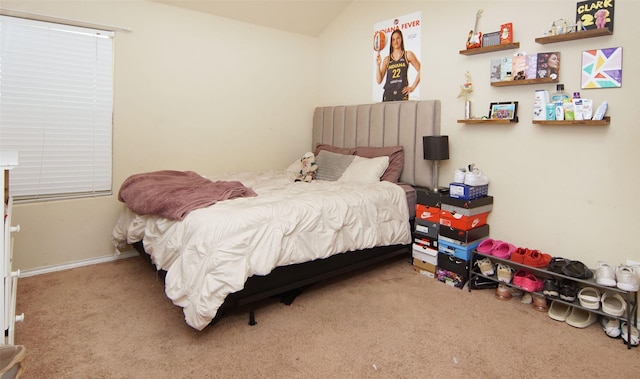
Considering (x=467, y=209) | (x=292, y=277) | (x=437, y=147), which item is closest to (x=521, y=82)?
(x=437, y=147)

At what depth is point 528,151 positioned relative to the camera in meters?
2.69

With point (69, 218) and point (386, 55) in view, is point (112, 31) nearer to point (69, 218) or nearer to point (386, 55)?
point (69, 218)

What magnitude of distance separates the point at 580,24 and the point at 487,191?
124 centimetres

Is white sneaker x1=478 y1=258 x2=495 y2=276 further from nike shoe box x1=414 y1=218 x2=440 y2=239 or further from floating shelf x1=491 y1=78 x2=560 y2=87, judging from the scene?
floating shelf x1=491 y1=78 x2=560 y2=87

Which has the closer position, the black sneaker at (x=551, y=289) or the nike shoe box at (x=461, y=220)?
the black sneaker at (x=551, y=289)

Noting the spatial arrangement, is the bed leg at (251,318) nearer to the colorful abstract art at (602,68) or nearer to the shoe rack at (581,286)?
the shoe rack at (581,286)

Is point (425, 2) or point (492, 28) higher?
point (425, 2)

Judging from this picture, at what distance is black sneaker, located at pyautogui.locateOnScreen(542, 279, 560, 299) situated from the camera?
2.32m

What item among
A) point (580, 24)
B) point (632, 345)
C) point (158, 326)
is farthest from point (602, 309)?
point (158, 326)

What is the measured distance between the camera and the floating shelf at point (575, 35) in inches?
88.2

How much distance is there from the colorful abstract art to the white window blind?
3.52 metres

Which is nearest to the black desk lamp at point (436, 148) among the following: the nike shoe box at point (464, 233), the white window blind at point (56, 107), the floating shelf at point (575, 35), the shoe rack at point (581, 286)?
the nike shoe box at point (464, 233)

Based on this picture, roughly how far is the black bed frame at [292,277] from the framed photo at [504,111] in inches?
49.6

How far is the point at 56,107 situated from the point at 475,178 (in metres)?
3.26
